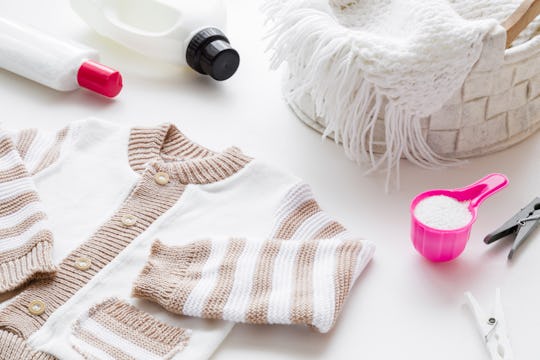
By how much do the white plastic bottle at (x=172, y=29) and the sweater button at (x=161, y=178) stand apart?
207 millimetres

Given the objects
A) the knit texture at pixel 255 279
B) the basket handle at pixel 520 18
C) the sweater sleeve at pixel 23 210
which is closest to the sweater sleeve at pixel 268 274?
the knit texture at pixel 255 279

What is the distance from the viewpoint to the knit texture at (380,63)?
0.81 m

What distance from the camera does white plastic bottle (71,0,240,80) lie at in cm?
101

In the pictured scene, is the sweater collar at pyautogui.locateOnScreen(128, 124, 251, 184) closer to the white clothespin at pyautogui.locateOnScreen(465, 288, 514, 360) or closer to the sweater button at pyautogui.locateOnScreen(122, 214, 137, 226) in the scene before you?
the sweater button at pyautogui.locateOnScreen(122, 214, 137, 226)

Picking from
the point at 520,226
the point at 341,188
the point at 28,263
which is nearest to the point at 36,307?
the point at 28,263

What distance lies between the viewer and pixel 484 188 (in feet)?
2.63

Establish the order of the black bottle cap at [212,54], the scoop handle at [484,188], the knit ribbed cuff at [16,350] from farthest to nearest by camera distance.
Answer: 1. the black bottle cap at [212,54]
2. the scoop handle at [484,188]
3. the knit ribbed cuff at [16,350]

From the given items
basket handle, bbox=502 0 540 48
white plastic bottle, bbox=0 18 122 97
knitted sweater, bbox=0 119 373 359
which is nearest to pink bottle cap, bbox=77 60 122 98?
white plastic bottle, bbox=0 18 122 97

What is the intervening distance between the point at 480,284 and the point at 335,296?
14 cm

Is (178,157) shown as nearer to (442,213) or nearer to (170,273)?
(170,273)

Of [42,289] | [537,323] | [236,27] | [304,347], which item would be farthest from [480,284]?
[236,27]

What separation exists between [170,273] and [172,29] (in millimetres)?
369

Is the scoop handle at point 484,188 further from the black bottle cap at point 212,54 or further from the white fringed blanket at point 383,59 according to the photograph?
the black bottle cap at point 212,54

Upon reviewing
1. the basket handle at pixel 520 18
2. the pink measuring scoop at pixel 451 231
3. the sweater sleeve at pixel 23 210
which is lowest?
the sweater sleeve at pixel 23 210
